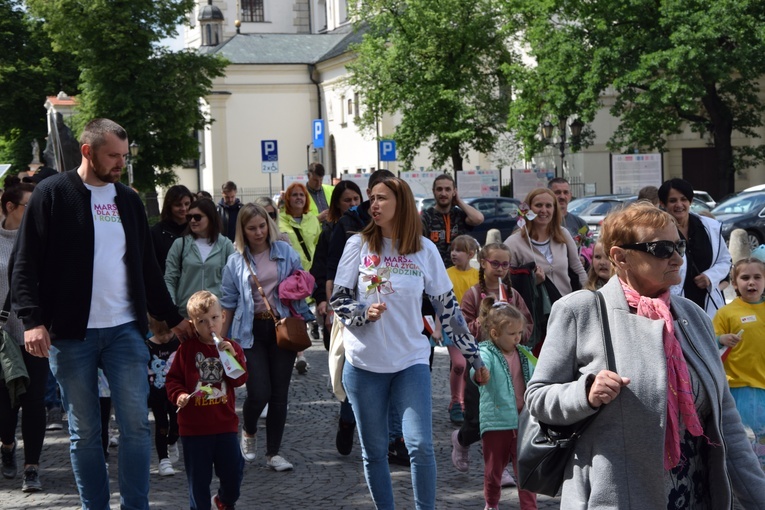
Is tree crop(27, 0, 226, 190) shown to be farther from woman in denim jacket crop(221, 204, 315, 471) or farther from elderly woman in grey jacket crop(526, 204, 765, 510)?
elderly woman in grey jacket crop(526, 204, 765, 510)

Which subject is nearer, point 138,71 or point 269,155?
point 269,155

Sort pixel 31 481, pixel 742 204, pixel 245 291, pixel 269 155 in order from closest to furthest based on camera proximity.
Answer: pixel 31 481 → pixel 245 291 → pixel 742 204 → pixel 269 155

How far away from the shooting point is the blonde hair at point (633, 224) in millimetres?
3465

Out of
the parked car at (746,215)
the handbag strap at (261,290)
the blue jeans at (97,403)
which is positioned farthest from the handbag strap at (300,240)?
the parked car at (746,215)

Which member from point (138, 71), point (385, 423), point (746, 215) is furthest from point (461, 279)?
point (138, 71)

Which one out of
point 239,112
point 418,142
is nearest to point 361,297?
point 418,142

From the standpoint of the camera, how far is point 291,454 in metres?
8.27

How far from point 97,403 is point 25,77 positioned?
51.0 metres

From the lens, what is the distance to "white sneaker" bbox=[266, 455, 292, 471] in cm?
775

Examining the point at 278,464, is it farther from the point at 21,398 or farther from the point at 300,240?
the point at 300,240

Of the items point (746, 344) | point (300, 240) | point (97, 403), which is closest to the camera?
point (97, 403)

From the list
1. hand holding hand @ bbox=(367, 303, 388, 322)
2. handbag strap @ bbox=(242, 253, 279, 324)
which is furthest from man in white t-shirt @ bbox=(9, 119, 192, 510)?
handbag strap @ bbox=(242, 253, 279, 324)

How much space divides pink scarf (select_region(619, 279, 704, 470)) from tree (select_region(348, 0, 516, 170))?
40928 millimetres

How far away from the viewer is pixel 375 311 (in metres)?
5.57
